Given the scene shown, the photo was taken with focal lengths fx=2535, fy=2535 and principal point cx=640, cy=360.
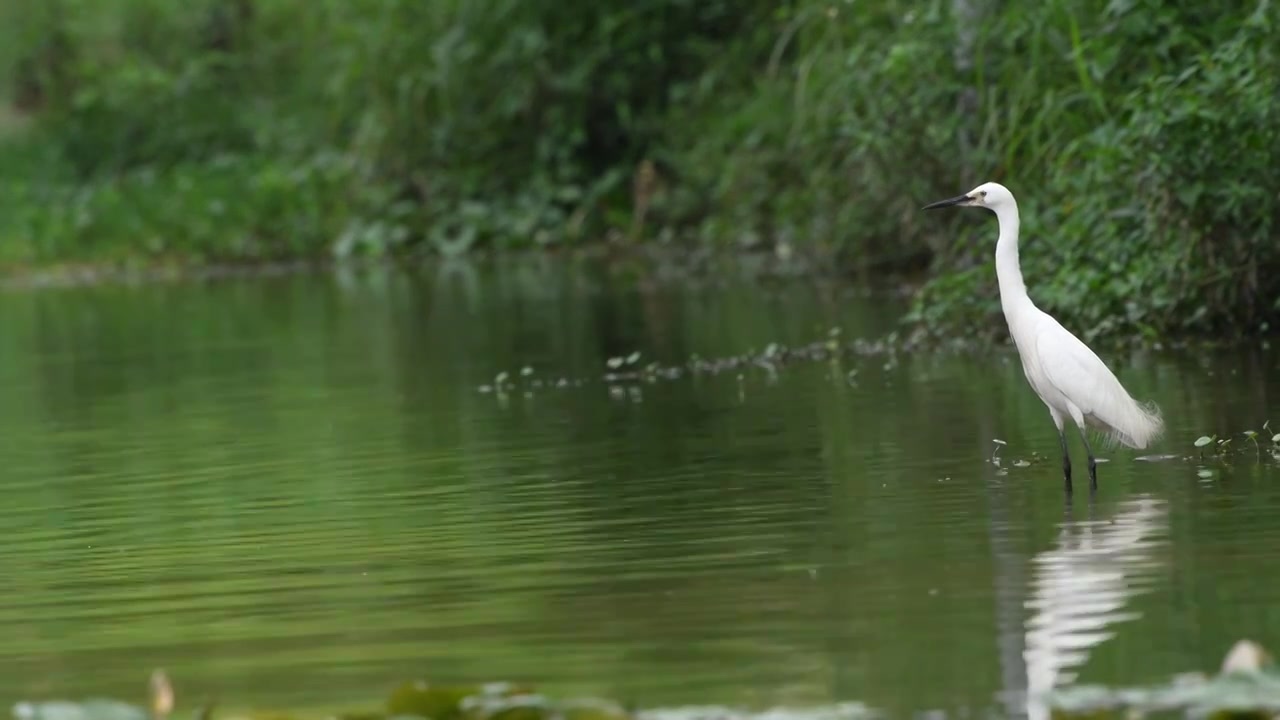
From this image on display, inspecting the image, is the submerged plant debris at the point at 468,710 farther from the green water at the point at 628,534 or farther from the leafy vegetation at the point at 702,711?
the green water at the point at 628,534

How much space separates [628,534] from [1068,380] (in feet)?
6.43

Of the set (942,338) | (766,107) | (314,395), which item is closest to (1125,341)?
(942,338)

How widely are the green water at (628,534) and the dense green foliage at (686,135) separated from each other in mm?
899

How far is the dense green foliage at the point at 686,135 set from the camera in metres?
14.1

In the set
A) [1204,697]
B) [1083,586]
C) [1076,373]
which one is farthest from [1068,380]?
[1204,697]

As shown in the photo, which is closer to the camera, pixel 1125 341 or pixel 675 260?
pixel 1125 341

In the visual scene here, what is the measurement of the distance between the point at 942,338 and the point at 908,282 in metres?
5.26

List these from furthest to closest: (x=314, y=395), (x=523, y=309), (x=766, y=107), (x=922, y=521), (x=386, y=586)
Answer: (x=766, y=107), (x=523, y=309), (x=314, y=395), (x=922, y=521), (x=386, y=586)

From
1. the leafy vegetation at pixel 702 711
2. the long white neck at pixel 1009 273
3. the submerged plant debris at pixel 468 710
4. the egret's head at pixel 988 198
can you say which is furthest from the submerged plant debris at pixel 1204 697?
the egret's head at pixel 988 198

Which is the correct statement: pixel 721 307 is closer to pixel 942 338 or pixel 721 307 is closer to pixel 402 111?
pixel 942 338

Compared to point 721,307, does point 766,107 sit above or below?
above

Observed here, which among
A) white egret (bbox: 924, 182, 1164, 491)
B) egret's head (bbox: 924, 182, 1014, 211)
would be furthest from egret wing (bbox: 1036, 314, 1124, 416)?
egret's head (bbox: 924, 182, 1014, 211)

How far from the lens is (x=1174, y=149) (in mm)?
13430

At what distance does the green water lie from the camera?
22.3 ft
